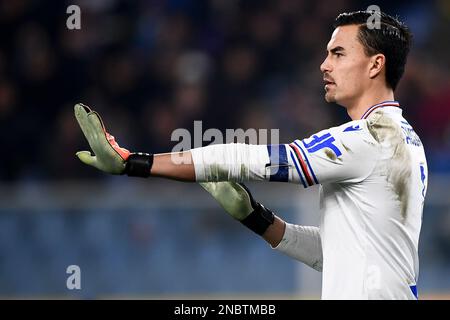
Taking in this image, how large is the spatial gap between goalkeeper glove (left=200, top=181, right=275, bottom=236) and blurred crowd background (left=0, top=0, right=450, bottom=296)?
9.75 feet

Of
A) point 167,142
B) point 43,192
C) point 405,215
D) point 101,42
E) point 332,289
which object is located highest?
point 101,42

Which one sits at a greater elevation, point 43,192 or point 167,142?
point 167,142

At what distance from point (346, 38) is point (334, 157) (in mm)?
576

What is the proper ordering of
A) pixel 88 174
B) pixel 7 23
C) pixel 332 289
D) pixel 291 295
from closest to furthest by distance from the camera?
pixel 332 289 → pixel 291 295 → pixel 88 174 → pixel 7 23

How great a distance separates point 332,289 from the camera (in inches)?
129

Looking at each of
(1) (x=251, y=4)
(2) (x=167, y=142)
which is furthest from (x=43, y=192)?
(1) (x=251, y=4)

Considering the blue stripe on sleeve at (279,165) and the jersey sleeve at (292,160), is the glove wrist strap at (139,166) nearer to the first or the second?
the jersey sleeve at (292,160)

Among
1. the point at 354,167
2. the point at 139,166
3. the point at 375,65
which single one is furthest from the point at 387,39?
the point at 139,166

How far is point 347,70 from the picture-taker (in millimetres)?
3479

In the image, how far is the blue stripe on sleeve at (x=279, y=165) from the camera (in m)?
3.15

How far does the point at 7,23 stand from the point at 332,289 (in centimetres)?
614

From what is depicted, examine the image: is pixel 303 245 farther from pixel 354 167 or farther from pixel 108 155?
pixel 108 155

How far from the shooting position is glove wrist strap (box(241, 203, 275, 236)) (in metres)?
3.71

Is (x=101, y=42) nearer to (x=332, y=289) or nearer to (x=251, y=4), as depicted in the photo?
(x=251, y=4)
